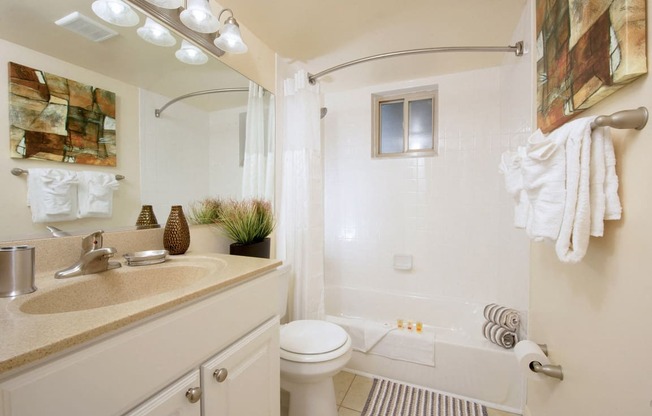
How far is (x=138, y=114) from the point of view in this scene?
1097 millimetres

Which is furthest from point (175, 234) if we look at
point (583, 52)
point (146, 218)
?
point (583, 52)

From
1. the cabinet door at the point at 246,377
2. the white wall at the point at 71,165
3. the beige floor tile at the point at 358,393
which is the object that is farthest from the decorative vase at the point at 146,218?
the beige floor tile at the point at 358,393

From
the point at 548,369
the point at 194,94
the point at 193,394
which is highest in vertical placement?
the point at 194,94

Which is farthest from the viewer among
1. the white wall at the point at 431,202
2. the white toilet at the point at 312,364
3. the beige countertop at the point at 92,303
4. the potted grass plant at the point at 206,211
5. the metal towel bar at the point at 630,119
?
the white wall at the point at 431,202

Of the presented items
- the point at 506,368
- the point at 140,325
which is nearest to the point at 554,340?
the point at 506,368

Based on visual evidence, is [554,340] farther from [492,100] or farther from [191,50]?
[191,50]

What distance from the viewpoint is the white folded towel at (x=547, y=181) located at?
0.75 m

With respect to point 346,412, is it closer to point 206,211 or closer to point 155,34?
point 206,211

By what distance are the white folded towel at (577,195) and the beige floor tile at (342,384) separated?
1.45 metres

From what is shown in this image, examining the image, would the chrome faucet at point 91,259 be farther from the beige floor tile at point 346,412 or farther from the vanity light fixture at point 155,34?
the beige floor tile at point 346,412

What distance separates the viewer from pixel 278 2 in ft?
4.56

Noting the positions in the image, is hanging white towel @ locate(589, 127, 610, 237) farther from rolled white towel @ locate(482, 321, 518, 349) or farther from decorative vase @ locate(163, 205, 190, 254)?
decorative vase @ locate(163, 205, 190, 254)

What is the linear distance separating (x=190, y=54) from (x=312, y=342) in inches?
59.4

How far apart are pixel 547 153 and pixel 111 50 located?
5.00 feet
